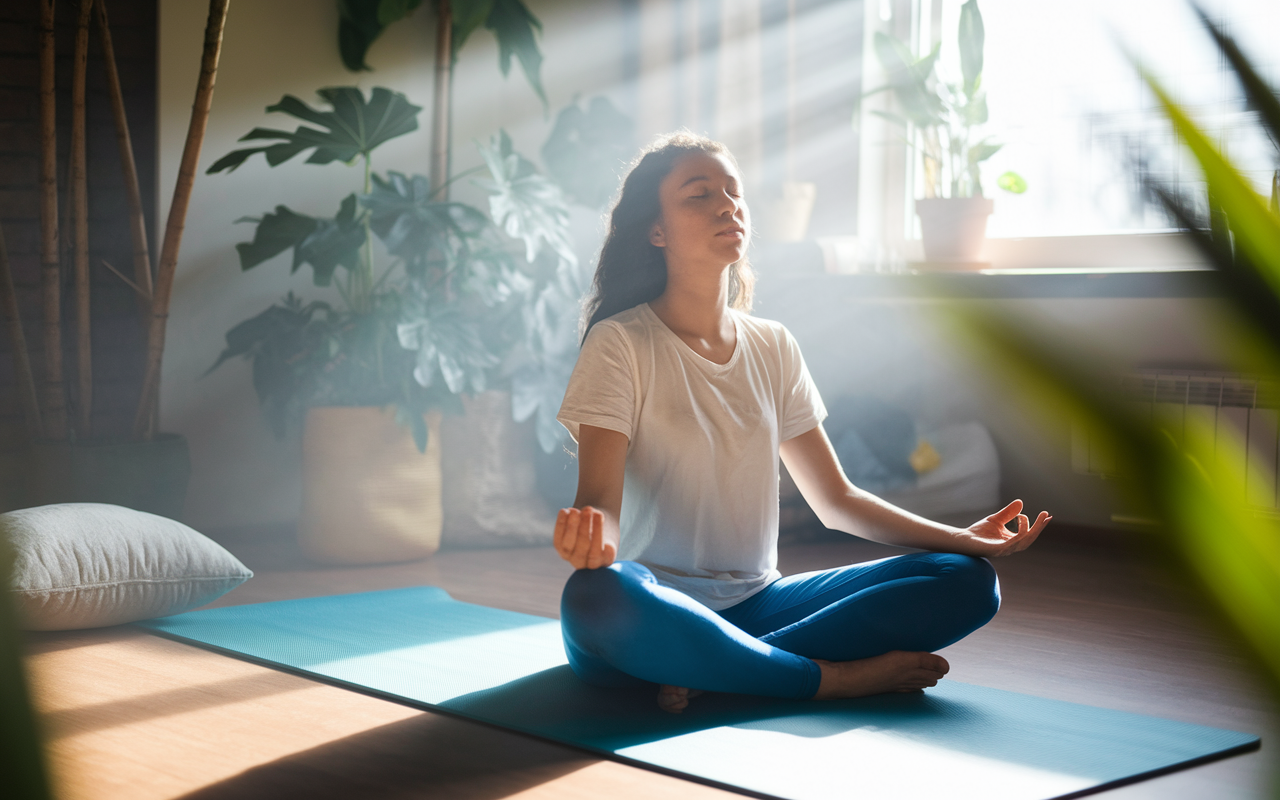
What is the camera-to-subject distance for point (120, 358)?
10.8 feet

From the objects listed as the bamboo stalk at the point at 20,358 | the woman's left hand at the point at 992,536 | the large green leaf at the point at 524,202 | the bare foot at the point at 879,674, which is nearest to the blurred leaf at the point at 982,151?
the large green leaf at the point at 524,202

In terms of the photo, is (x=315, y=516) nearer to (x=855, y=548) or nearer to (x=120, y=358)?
(x=120, y=358)

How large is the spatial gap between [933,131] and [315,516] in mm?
2131

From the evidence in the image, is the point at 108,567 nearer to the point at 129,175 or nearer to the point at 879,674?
the point at 129,175

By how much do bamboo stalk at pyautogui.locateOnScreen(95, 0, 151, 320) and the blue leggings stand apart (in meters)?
1.79

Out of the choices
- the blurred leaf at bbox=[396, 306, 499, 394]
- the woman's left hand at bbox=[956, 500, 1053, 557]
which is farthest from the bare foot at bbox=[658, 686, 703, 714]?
the blurred leaf at bbox=[396, 306, 499, 394]

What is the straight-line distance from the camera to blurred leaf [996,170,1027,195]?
3.56 m

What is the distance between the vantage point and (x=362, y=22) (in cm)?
356

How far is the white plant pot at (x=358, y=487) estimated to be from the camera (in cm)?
313

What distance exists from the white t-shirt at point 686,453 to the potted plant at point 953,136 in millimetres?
1731

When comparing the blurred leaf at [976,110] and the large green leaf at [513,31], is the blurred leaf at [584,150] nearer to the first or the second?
the large green leaf at [513,31]

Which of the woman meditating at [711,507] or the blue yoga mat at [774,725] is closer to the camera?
the blue yoga mat at [774,725]

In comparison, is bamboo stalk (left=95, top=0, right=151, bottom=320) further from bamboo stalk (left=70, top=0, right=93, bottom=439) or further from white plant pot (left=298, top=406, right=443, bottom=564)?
white plant pot (left=298, top=406, right=443, bottom=564)

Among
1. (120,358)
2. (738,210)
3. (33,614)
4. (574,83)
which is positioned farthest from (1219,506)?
(574,83)
